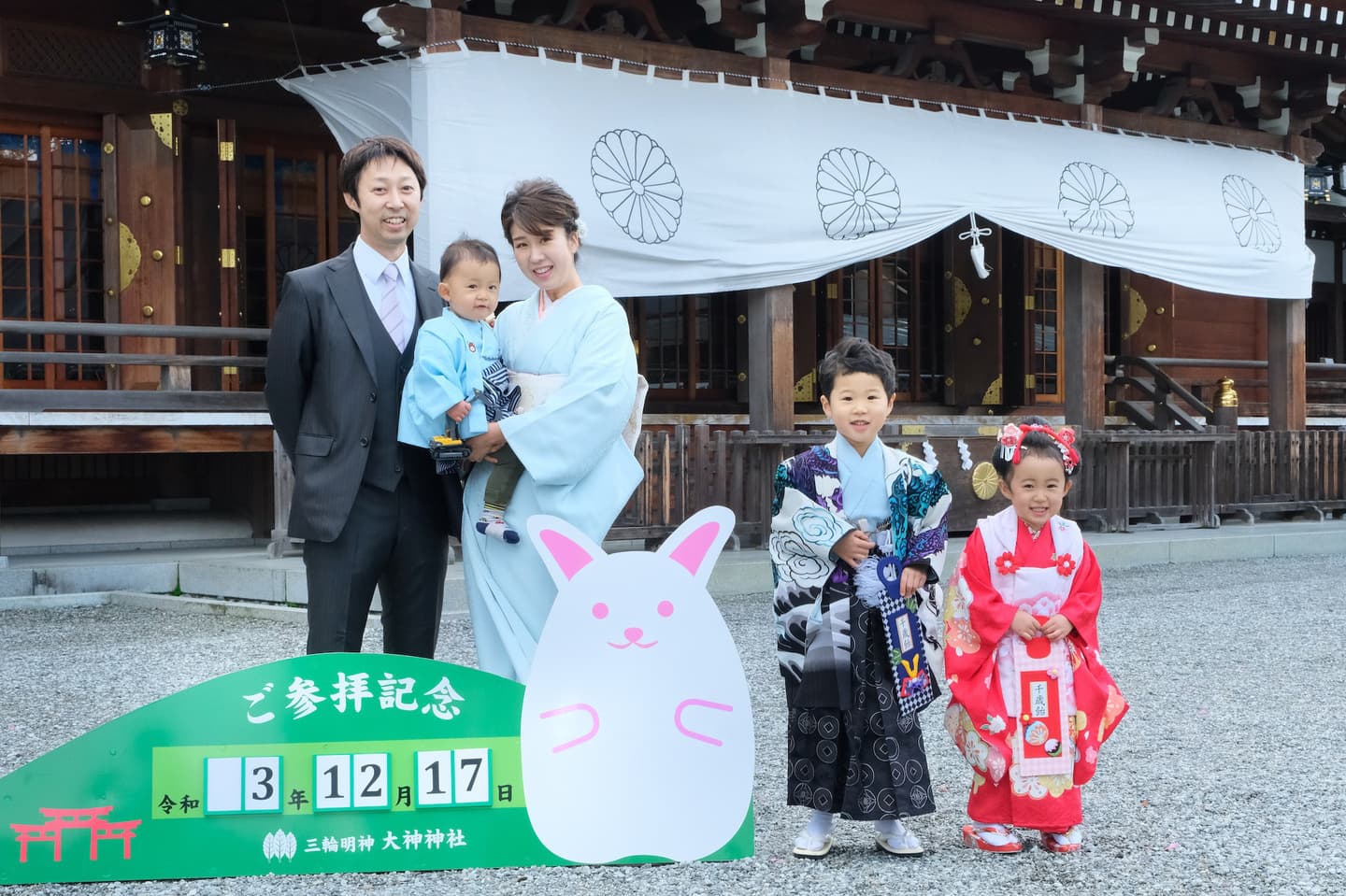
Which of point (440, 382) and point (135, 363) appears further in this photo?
point (135, 363)

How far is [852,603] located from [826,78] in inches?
247

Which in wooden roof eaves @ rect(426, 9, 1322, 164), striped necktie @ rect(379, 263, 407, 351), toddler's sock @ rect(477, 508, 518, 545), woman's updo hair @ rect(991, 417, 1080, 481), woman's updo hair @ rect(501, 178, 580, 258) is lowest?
toddler's sock @ rect(477, 508, 518, 545)

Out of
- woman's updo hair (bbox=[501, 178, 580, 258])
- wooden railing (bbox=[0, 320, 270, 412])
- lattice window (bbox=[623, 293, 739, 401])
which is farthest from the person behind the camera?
lattice window (bbox=[623, 293, 739, 401])

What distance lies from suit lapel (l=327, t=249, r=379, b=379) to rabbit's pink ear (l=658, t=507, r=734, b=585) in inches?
32.9

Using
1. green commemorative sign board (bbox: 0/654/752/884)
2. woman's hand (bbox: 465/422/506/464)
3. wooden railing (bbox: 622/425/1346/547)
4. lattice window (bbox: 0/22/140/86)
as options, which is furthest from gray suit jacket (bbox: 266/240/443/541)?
lattice window (bbox: 0/22/140/86)

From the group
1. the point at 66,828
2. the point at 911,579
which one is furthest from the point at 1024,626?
the point at 66,828

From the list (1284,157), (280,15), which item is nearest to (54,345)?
(280,15)

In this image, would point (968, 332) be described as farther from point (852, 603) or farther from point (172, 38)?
point (852, 603)

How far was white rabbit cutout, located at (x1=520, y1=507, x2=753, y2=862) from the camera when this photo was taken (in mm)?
2957

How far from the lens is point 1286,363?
1130cm

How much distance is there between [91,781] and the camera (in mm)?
2822

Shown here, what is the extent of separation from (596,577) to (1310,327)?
16406 millimetres

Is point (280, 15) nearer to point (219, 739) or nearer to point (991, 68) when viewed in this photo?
point (991, 68)

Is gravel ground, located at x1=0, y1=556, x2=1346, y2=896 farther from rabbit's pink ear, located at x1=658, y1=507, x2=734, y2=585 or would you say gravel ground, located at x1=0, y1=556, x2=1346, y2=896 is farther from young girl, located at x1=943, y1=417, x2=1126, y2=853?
rabbit's pink ear, located at x1=658, y1=507, x2=734, y2=585
